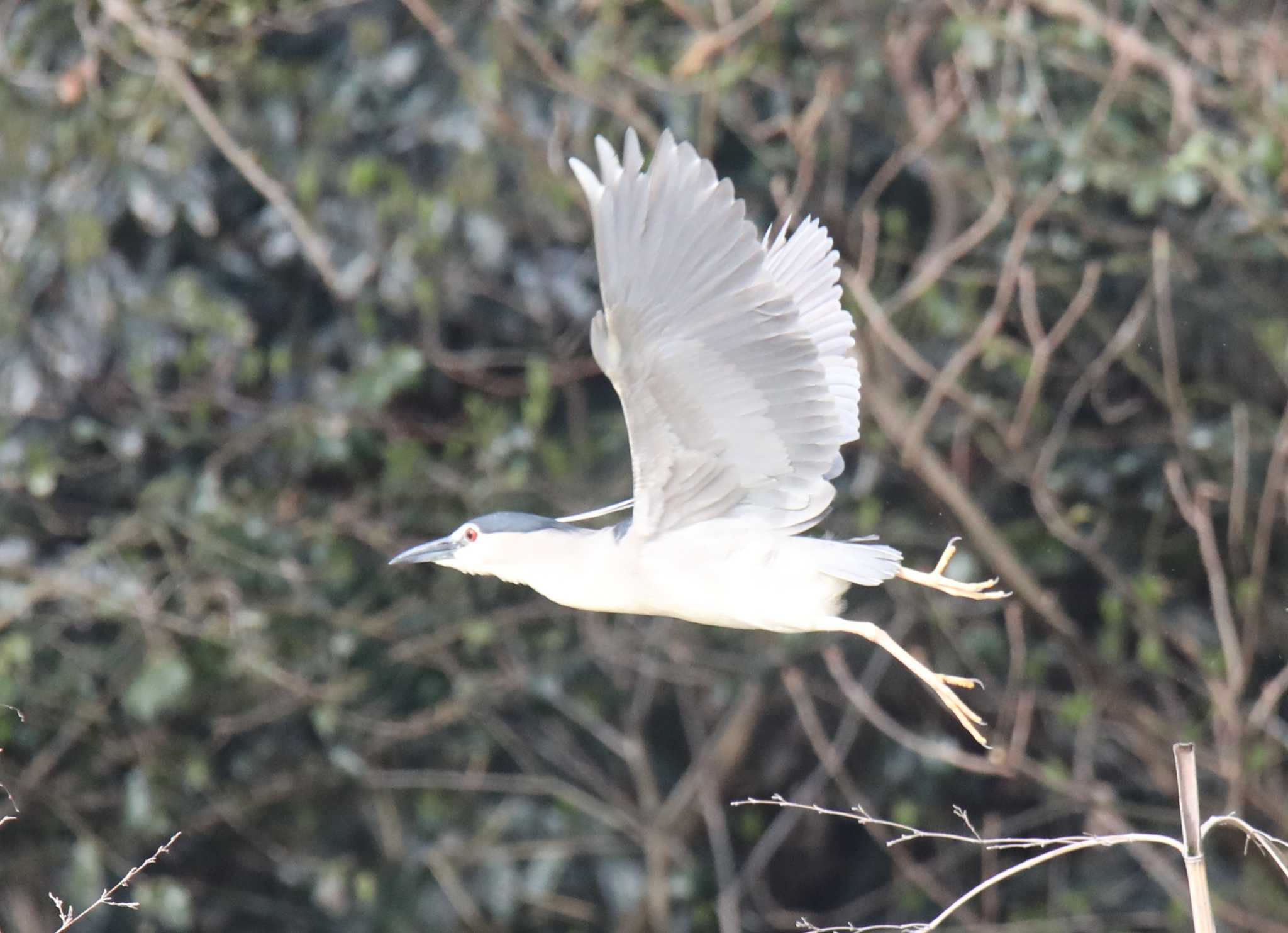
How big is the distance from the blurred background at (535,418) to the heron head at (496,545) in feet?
5.25

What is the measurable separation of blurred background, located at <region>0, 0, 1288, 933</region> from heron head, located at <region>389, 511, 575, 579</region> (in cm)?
160

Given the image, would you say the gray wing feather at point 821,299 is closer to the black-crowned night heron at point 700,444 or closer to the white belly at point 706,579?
the black-crowned night heron at point 700,444

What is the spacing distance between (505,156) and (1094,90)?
4.89ft

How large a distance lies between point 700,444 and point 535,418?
6.94 ft

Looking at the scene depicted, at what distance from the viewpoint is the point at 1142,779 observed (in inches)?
190

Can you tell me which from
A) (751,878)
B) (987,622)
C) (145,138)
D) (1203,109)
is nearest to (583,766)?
(751,878)

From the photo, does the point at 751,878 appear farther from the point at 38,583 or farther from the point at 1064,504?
the point at 38,583

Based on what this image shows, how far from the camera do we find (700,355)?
7.04ft

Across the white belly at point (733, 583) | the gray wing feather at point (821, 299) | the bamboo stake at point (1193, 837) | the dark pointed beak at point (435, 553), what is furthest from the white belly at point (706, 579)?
the bamboo stake at point (1193, 837)

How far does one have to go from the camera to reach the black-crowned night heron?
6.61ft

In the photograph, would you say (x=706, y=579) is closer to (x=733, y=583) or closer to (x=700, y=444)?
(x=733, y=583)

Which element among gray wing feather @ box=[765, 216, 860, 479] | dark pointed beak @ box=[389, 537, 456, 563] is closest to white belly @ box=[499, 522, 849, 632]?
dark pointed beak @ box=[389, 537, 456, 563]

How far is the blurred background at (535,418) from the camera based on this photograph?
166 inches

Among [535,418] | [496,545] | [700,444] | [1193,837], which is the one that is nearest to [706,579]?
[700,444]
